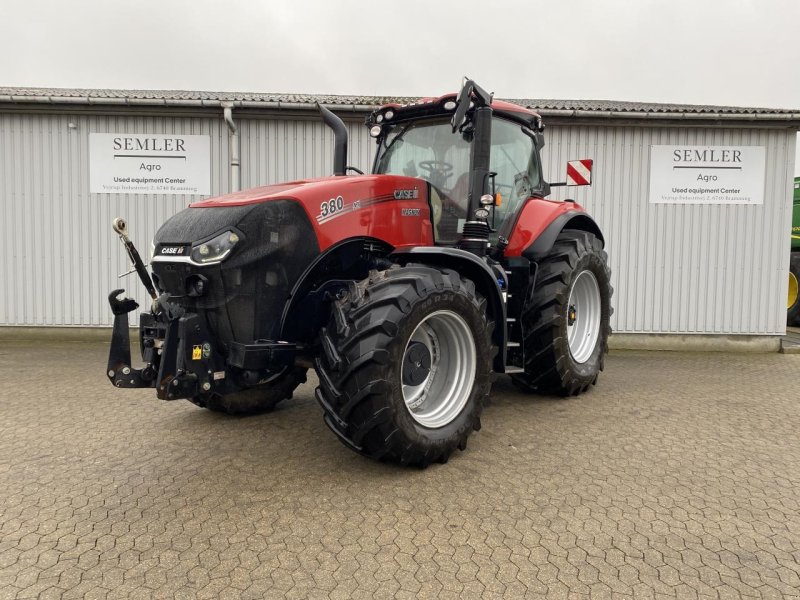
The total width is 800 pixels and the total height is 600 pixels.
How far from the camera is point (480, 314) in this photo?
3.86 m

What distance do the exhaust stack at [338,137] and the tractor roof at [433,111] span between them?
0.44 meters

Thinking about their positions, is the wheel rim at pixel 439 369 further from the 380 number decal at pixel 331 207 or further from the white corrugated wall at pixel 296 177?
the white corrugated wall at pixel 296 177

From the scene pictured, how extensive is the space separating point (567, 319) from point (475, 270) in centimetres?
171

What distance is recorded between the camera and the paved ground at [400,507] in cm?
246

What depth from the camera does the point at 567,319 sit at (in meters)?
5.36

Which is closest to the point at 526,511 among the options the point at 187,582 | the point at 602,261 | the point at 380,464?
the point at 380,464

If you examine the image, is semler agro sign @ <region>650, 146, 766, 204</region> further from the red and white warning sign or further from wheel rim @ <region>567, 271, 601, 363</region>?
wheel rim @ <region>567, 271, 601, 363</region>

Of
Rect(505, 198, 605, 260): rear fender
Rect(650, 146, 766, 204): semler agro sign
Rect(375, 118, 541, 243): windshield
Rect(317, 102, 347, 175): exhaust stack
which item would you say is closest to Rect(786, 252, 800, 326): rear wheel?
Rect(650, 146, 766, 204): semler agro sign

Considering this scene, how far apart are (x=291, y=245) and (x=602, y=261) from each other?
3501 mm

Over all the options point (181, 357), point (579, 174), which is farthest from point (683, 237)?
point (181, 357)

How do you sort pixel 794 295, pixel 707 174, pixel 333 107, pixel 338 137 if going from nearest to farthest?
pixel 338 137
pixel 333 107
pixel 707 174
pixel 794 295

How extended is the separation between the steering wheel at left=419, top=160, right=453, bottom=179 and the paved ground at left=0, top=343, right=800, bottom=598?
1.96m

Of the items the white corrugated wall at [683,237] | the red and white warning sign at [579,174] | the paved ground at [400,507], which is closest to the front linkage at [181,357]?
the paved ground at [400,507]

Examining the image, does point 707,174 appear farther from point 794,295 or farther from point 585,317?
point 794,295
